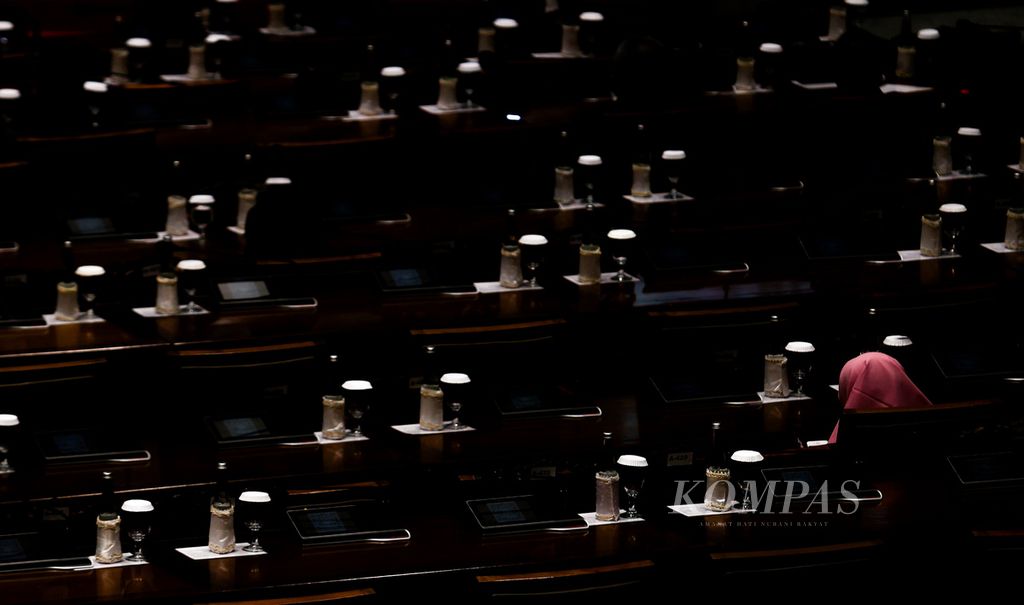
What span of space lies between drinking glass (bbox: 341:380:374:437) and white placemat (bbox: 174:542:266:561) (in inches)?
32.1

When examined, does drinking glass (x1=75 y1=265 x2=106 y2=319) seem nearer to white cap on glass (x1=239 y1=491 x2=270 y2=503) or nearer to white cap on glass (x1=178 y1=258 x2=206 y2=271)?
white cap on glass (x1=178 y1=258 x2=206 y2=271)

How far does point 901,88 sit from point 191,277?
3898 millimetres

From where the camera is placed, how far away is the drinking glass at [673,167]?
8.59 m

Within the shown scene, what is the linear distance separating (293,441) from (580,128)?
9.28 feet

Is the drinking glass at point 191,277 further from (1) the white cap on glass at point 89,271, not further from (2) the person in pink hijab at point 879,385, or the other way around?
(2) the person in pink hijab at point 879,385

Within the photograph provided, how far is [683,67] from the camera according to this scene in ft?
31.1

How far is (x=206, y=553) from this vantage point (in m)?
5.99

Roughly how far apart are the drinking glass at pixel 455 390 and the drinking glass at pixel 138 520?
1244 mm

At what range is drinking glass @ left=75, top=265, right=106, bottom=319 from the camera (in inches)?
289

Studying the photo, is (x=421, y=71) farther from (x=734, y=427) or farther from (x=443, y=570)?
(x=443, y=570)

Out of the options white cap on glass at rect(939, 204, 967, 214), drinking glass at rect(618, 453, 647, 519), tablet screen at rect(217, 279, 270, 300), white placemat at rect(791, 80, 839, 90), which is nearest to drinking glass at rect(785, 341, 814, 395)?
drinking glass at rect(618, 453, 647, 519)

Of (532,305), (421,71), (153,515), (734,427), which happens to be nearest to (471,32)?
(421,71)

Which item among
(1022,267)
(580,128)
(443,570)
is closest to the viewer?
(443,570)

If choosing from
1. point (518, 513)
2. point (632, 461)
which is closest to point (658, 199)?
point (632, 461)
